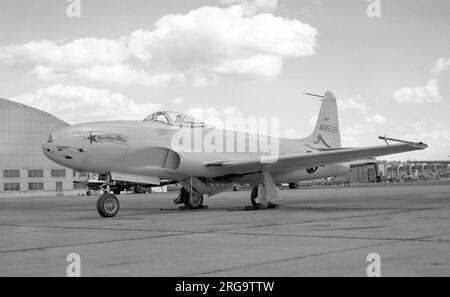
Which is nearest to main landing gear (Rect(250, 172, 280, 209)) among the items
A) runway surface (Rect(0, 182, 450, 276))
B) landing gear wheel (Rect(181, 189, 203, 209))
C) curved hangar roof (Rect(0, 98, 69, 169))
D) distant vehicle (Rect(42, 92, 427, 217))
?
distant vehicle (Rect(42, 92, 427, 217))

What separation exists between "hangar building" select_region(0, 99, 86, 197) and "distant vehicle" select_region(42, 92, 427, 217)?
5414cm

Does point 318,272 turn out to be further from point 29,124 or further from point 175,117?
point 29,124

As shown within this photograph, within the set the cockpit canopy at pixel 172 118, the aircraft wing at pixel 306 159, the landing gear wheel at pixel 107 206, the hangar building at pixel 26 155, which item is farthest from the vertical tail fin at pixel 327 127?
the hangar building at pixel 26 155

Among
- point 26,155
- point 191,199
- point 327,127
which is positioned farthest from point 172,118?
point 26,155

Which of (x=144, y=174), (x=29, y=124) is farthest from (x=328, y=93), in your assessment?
(x=29, y=124)

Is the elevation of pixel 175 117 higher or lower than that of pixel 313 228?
higher

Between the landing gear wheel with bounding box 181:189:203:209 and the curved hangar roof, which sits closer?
Answer: the landing gear wheel with bounding box 181:189:203:209

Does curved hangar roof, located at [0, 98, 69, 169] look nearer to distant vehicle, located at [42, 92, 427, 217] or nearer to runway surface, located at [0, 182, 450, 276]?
distant vehicle, located at [42, 92, 427, 217]

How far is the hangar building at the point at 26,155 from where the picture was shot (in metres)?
67.6

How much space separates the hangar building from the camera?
67.6m

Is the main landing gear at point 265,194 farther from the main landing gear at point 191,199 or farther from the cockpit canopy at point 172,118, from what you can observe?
the cockpit canopy at point 172,118

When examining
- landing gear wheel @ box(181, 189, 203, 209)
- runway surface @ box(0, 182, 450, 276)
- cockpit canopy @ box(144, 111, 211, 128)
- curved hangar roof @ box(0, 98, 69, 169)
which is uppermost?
curved hangar roof @ box(0, 98, 69, 169)
